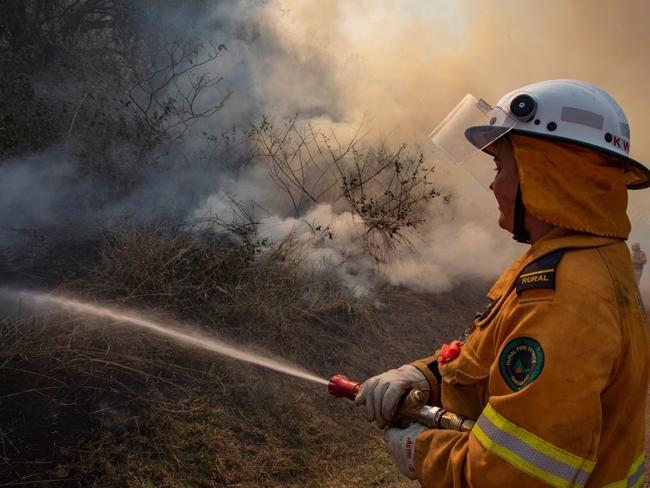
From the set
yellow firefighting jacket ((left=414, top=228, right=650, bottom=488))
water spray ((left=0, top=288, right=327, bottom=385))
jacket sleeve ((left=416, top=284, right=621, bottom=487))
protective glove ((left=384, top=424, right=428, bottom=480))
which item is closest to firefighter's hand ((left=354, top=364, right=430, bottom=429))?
protective glove ((left=384, top=424, right=428, bottom=480))

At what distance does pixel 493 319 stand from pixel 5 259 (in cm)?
376

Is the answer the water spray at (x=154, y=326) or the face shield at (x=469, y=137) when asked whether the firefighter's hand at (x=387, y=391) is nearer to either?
the face shield at (x=469, y=137)

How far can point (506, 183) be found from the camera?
1.68 meters

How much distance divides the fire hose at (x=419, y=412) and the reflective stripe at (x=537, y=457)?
0.26m

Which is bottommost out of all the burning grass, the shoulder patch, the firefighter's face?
the burning grass

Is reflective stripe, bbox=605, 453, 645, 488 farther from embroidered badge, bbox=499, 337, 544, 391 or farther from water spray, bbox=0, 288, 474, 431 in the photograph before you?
water spray, bbox=0, 288, 474, 431

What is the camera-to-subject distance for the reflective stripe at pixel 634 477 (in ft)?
4.71

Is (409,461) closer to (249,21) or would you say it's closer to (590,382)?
(590,382)

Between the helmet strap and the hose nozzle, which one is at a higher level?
the helmet strap

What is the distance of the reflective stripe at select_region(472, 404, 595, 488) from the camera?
4.10 ft

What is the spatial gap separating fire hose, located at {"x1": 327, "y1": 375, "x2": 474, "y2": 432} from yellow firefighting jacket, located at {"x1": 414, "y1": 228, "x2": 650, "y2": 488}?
68 millimetres

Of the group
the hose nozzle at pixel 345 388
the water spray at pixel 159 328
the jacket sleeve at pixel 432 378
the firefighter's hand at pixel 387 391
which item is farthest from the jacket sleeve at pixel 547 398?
the water spray at pixel 159 328

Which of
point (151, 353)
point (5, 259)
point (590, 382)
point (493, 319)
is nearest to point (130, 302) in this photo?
point (151, 353)

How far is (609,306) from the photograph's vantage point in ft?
4.47
